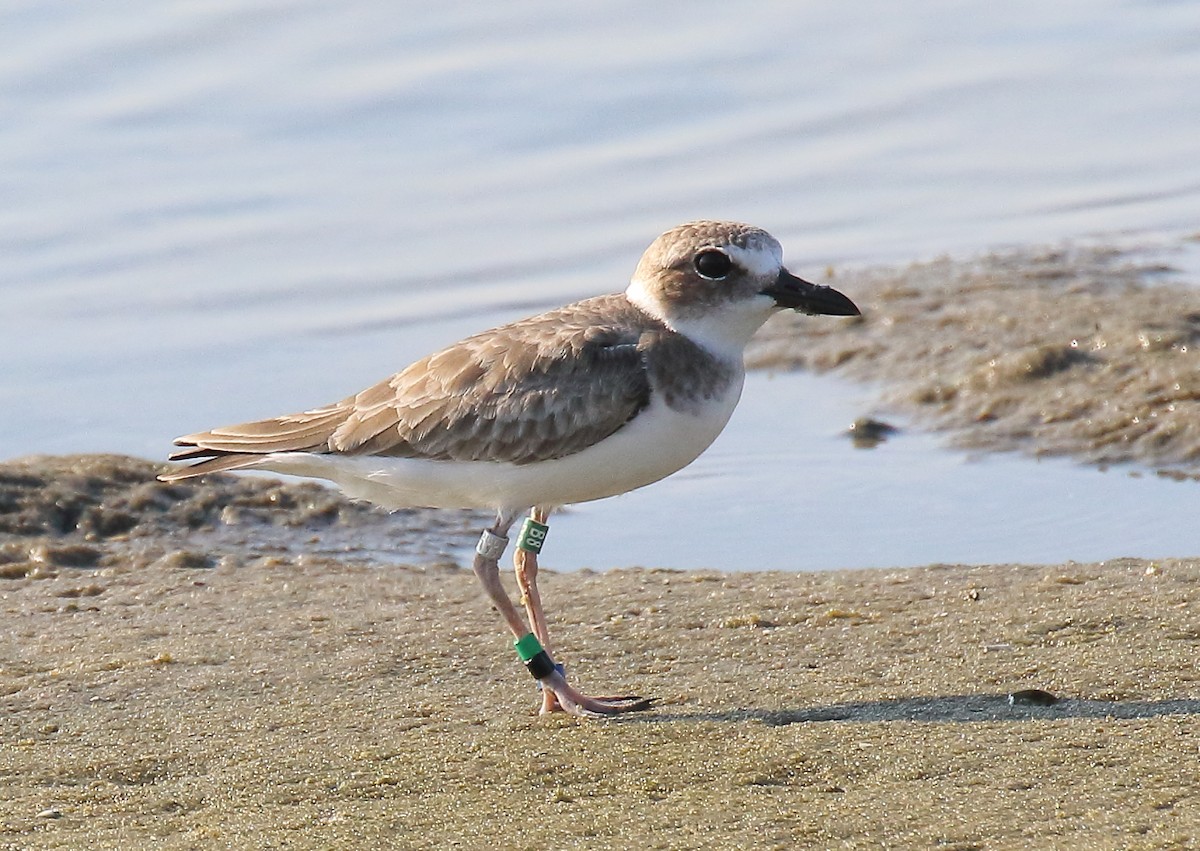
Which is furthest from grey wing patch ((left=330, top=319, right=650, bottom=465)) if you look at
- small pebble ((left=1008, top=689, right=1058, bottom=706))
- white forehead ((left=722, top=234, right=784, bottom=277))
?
small pebble ((left=1008, top=689, right=1058, bottom=706))

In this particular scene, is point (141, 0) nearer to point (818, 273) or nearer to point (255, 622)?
point (818, 273)

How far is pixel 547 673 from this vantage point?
5.26 m

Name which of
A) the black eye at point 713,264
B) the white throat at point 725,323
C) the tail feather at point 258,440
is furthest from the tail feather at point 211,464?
A: the black eye at point 713,264

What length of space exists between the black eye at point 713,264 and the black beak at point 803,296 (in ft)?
0.47

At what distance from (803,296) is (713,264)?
30 centimetres

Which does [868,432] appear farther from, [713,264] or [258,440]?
[258,440]

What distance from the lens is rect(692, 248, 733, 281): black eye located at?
18.8ft

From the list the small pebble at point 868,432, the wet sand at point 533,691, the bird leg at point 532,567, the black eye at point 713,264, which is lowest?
the wet sand at point 533,691

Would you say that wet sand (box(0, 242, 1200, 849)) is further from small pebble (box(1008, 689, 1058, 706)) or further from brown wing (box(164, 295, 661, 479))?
brown wing (box(164, 295, 661, 479))

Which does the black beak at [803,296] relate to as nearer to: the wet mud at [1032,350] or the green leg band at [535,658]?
the green leg band at [535,658]

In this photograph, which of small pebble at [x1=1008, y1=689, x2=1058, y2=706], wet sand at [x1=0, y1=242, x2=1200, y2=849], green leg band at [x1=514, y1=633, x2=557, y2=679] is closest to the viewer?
wet sand at [x1=0, y1=242, x2=1200, y2=849]

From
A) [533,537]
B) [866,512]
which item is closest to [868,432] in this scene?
[866,512]

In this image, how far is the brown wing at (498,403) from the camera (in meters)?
5.48

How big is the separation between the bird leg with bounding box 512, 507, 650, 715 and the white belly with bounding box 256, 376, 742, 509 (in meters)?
0.14
